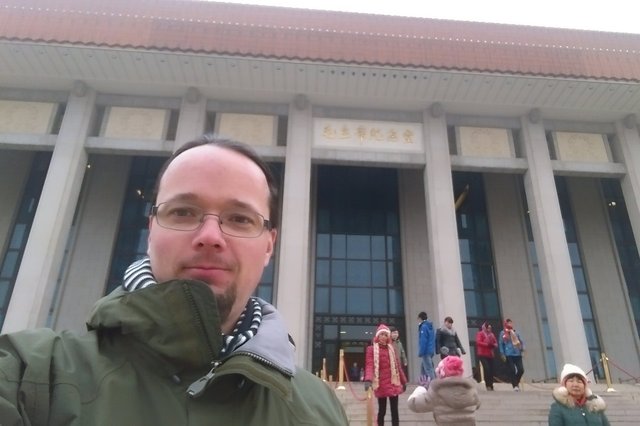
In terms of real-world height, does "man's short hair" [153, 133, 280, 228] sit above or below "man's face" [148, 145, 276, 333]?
above

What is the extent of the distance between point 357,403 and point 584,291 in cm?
1445

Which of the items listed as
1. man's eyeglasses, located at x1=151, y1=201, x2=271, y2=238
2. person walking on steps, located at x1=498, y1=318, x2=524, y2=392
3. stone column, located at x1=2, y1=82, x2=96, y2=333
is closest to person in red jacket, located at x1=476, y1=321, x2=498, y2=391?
person walking on steps, located at x1=498, y1=318, x2=524, y2=392

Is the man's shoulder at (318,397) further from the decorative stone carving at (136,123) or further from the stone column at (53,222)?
the decorative stone carving at (136,123)

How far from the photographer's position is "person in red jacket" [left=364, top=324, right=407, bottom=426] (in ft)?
23.1

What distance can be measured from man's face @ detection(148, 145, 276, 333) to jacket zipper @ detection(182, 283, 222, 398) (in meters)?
0.09

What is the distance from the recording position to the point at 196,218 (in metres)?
1.32

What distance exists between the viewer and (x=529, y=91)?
1517 centimetres

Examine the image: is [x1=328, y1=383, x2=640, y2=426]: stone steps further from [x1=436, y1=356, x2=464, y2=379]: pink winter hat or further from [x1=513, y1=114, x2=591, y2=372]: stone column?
[x1=436, y1=356, x2=464, y2=379]: pink winter hat

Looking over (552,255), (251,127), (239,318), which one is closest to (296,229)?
(251,127)

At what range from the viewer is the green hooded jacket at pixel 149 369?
881 millimetres

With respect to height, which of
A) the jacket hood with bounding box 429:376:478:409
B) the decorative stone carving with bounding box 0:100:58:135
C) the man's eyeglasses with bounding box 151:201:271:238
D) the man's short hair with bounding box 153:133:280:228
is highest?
the decorative stone carving with bounding box 0:100:58:135

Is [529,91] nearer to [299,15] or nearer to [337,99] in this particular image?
[337,99]

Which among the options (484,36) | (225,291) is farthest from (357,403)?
(484,36)

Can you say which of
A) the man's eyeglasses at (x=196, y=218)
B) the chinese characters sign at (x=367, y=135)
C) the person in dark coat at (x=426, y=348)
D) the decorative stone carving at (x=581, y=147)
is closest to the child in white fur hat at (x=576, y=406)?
the man's eyeglasses at (x=196, y=218)
